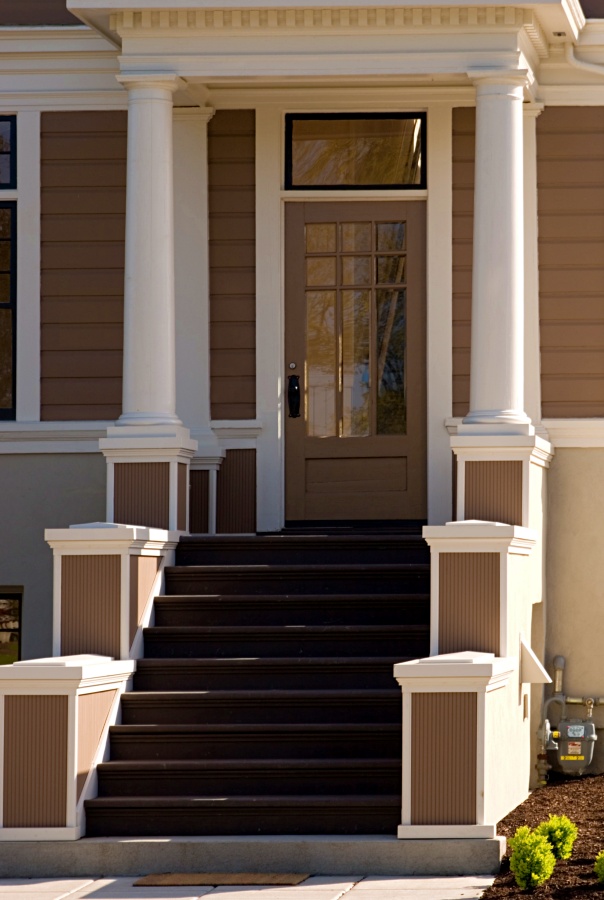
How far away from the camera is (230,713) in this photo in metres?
7.88

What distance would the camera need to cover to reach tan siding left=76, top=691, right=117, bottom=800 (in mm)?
7215

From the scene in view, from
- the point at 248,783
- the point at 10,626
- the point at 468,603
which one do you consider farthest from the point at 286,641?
the point at 10,626

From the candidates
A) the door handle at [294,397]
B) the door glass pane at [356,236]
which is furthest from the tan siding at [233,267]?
the door glass pane at [356,236]

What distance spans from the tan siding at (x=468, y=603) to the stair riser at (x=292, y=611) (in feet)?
2.57

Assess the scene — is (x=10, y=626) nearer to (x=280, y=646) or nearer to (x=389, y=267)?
(x=280, y=646)

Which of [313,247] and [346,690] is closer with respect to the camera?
[346,690]

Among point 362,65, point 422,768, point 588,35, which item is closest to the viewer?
point 422,768

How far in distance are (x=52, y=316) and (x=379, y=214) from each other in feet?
7.63

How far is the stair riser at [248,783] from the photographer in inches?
292

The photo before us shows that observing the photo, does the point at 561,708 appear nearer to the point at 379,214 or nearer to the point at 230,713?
the point at 230,713

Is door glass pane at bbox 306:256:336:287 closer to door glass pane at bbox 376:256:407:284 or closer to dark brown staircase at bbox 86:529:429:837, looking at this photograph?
door glass pane at bbox 376:256:407:284

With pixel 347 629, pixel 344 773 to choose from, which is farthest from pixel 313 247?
pixel 344 773

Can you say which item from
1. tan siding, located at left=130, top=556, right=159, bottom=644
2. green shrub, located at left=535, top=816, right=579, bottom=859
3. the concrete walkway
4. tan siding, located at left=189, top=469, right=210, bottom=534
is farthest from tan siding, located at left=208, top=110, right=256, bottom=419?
green shrub, located at left=535, top=816, right=579, bottom=859

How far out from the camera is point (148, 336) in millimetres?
9078
